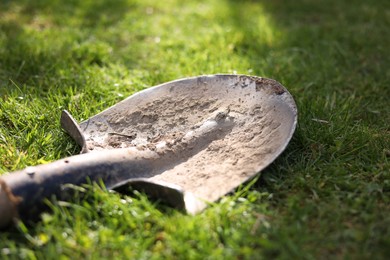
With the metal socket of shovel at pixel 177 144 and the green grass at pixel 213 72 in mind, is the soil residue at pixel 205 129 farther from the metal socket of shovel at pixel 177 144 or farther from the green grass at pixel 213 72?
the green grass at pixel 213 72

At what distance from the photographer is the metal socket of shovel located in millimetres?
1762

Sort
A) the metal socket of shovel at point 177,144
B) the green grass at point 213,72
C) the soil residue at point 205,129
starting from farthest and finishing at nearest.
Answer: the soil residue at point 205,129, the metal socket of shovel at point 177,144, the green grass at point 213,72

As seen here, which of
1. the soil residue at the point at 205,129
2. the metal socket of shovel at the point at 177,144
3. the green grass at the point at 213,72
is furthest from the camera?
the soil residue at the point at 205,129

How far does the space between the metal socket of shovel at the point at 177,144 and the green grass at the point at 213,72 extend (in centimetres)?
8

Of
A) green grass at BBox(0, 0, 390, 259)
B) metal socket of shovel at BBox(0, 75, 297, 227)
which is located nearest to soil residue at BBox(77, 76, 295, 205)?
metal socket of shovel at BBox(0, 75, 297, 227)

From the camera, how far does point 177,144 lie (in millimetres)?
2137

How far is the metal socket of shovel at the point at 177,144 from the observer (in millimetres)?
1762

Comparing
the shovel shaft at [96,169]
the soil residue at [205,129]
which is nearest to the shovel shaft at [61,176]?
the shovel shaft at [96,169]

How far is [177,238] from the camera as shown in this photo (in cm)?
161

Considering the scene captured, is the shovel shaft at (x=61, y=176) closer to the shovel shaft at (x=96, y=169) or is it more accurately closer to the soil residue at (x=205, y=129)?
the shovel shaft at (x=96, y=169)

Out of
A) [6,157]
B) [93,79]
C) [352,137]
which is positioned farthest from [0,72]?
[352,137]

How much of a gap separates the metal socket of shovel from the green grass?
8cm

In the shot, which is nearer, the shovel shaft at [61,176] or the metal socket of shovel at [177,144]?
the shovel shaft at [61,176]

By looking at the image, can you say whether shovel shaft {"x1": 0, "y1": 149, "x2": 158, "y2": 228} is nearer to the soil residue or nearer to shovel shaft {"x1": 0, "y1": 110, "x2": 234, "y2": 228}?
shovel shaft {"x1": 0, "y1": 110, "x2": 234, "y2": 228}
